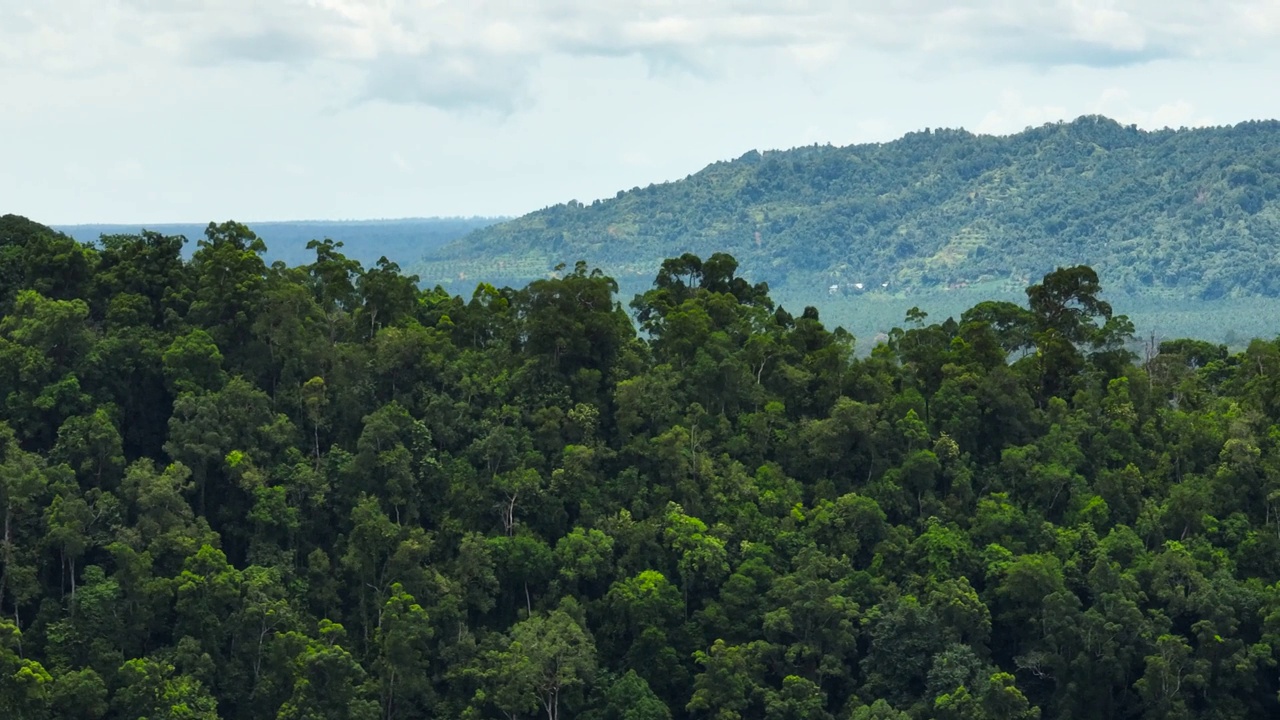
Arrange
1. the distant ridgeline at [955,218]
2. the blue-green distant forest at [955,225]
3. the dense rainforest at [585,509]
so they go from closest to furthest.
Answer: the dense rainforest at [585,509]
the blue-green distant forest at [955,225]
the distant ridgeline at [955,218]

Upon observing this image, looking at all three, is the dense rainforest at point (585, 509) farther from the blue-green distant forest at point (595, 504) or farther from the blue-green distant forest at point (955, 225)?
the blue-green distant forest at point (955, 225)

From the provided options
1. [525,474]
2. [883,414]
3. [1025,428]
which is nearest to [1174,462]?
[1025,428]

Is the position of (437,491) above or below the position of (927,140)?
below

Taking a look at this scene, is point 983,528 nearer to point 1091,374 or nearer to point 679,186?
point 1091,374

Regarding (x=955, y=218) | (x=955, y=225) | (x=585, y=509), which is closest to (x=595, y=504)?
(x=585, y=509)

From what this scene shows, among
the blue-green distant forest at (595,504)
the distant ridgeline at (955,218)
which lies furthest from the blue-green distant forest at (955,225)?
the blue-green distant forest at (595,504)
